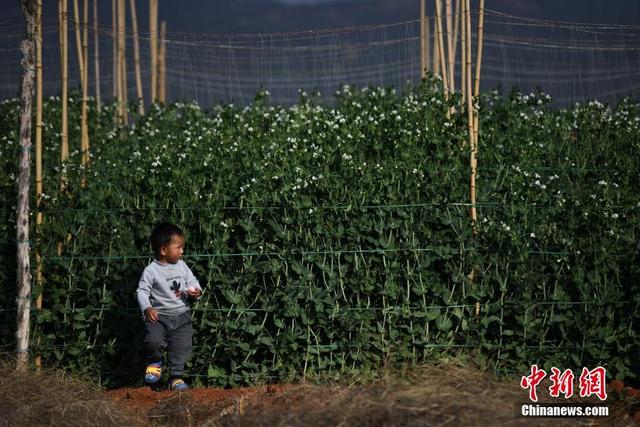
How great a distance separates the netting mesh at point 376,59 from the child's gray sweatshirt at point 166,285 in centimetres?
205

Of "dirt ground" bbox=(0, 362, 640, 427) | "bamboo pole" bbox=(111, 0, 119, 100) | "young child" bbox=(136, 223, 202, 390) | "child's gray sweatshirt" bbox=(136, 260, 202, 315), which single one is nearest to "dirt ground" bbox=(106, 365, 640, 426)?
"dirt ground" bbox=(0, 362, 640, 427)

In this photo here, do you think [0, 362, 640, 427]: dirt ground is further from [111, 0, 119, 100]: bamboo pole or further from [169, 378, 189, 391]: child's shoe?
[111, 0, 119, 100]: bamboo pole

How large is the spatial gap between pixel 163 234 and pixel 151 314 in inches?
19.9

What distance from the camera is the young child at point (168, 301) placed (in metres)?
5.43

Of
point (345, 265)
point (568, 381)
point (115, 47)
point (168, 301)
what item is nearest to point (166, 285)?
point (168, 301)

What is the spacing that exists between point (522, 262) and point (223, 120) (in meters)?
3.75

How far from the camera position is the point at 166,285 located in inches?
215

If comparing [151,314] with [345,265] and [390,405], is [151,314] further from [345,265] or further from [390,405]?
[390,405]

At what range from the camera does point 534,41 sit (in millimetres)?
7055

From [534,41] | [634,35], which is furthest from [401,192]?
[634,35]

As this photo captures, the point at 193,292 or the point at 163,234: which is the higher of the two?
the point at 163,234

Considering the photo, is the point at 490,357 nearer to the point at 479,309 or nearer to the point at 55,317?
the point at 479,309

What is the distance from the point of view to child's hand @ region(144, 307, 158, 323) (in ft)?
17.4

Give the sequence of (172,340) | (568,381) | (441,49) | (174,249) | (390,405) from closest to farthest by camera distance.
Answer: (390,405) → (568,381) → (174,249) → (172,340) → (441,49)
